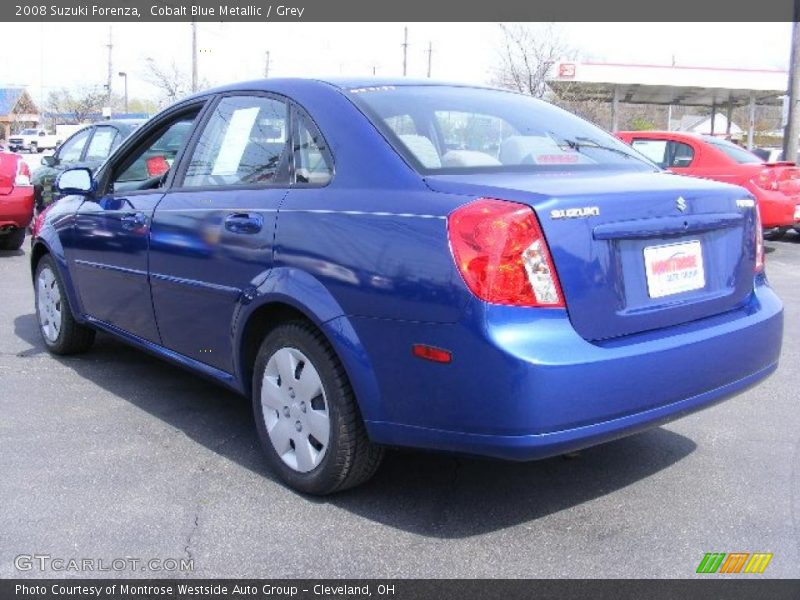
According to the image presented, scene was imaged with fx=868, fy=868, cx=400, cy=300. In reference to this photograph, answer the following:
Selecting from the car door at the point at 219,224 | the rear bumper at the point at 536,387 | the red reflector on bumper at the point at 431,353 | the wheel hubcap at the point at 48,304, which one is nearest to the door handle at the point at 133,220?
the car door at the point at 219,224

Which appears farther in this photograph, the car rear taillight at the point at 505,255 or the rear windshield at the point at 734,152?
the rear windshield at the point at 734,152

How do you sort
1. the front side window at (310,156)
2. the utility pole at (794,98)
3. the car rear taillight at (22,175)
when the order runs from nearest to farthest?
the front side window at (310,156), the car rear taillight at (22,175), the utility pole at (794,98)

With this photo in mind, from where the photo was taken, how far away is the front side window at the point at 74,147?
36.4ft

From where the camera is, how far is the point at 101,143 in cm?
1059

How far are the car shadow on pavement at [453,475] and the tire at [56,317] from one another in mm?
877

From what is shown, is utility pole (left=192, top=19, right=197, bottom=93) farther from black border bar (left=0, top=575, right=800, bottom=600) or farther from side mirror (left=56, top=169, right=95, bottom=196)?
black border bar (left=0, top=575, right=800, bottom=600)

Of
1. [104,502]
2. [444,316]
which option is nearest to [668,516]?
[444,316]

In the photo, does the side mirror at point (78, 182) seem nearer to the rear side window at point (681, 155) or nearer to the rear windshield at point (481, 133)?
the rear windshield at point (481, 133)

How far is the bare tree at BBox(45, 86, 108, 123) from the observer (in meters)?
53.4

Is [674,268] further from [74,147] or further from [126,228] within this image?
[74,147]

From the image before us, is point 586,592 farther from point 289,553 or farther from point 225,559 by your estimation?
point 225,559

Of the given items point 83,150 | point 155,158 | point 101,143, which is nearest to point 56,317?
point 155,158

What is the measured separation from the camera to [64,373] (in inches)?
208

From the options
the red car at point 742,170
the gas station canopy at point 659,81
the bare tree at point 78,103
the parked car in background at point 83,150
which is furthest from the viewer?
the bare tree at point 78,103
